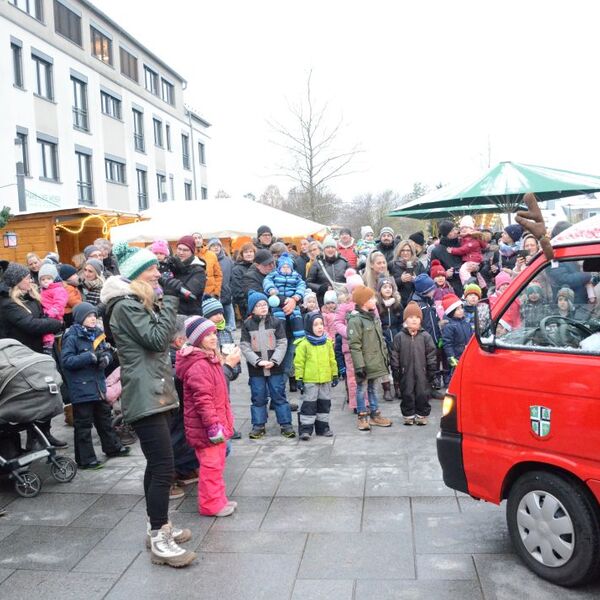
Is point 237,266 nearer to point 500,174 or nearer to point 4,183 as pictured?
point 500,174

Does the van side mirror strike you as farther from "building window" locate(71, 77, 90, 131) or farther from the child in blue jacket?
"building window" locate(71, 77, 90, 131)

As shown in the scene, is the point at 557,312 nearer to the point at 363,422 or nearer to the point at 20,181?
the point at 363,422

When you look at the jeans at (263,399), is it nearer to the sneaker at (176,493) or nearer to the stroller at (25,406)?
the sneaker at (176,493)

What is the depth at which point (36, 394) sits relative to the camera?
18.4 feet

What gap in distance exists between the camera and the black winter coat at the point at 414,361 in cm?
739

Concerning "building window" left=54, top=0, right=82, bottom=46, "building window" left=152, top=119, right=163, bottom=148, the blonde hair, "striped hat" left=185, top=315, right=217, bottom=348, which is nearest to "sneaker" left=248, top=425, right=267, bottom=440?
"striped hat" left=185, top=315, right=217, bottom=348

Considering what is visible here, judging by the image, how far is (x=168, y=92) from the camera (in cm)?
4253

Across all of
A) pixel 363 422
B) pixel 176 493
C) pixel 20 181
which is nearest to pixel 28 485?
pixel 176 493

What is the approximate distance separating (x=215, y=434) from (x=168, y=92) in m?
41.1

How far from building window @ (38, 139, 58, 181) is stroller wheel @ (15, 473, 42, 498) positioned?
2298 cm

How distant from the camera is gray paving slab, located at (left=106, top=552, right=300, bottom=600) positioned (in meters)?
3.89

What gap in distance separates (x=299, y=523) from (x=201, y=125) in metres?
45.9

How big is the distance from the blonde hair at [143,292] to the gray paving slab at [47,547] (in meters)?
1.79

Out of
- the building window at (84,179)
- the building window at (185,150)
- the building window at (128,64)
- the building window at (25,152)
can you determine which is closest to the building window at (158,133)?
the building window at (128,64)
